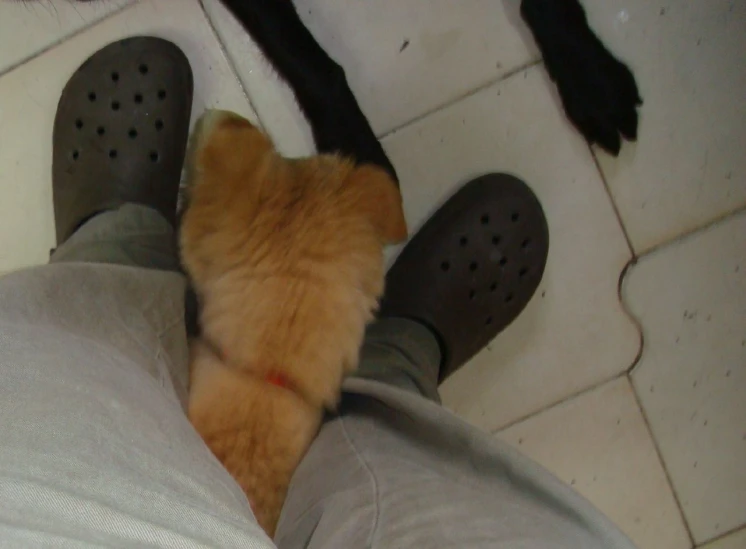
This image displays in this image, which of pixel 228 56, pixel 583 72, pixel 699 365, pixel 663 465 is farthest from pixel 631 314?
pixel 228 56

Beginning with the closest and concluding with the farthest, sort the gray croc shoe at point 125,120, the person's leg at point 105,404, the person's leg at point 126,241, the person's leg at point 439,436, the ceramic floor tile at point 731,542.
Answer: the person's leg at point 105,404 < the person's leg at point 439,436 < the person's leg at point 126,241 < the gray croc shoe at point 125,120 < the ceramic floor tile at point 731,542

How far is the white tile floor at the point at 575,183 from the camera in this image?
958 millimetres

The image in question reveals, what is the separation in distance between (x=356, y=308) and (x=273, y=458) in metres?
0.19

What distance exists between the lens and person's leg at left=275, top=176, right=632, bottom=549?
1.93 ft

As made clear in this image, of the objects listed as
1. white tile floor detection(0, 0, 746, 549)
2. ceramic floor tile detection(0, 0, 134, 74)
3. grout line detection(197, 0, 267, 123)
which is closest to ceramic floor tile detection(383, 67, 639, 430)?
white tile floor detection(0, 0, 746, 549)

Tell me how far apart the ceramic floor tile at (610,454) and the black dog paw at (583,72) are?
41 centimetres

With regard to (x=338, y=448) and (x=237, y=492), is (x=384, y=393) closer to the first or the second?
(x=338, y=448)

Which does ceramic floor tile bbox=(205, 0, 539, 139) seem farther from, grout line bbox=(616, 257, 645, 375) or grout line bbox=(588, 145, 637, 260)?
grout line bbox=(616, 257, 645, 375)

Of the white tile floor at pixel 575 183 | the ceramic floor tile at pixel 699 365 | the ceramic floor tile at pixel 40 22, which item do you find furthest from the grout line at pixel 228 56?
the ceramic floor tile at pixel 699 365

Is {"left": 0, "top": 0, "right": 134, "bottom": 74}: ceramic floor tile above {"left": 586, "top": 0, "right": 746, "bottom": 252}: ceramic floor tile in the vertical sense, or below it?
above

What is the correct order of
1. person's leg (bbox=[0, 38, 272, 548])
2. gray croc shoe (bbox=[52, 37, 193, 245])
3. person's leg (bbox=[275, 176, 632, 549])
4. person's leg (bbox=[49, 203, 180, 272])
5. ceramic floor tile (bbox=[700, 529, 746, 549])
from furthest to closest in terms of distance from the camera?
1. ceramic floor tile (bbox=[700, 529, 746, 549])
2. gray croc shoe (bbox=[52, 37, 193, 245])
3. person's leg (bbox=[49, 203, 180, 272])
4. person's leg (bbox=[275, 176, 632, 549])
5. person's leg (bbox=[0, 38, 272, 548])

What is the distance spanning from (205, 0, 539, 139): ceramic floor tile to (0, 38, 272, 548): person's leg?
322 mm

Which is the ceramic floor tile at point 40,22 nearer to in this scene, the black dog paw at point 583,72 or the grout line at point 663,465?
the black dog paw at point 583,72

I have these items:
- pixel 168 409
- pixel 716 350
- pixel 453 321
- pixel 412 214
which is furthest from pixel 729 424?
pixel 168 409
